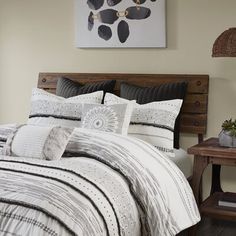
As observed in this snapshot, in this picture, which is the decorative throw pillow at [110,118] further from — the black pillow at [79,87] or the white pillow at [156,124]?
the black pillow at [79,87]

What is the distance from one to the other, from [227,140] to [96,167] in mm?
1015

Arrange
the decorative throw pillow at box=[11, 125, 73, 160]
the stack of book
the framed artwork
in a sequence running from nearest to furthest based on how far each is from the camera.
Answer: the decorative throw pillow at box=[11, 125, 73, 160] → the stack of book → the framed artwork

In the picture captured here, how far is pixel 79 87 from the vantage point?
398 cm

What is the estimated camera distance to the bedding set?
7.17 ft

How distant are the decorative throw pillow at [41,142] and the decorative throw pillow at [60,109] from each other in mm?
617

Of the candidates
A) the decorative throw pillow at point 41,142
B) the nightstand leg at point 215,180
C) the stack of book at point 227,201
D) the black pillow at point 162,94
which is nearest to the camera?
the decorative throw pillow at point 41,142

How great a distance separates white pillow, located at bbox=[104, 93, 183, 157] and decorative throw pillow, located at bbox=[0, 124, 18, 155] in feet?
2.63

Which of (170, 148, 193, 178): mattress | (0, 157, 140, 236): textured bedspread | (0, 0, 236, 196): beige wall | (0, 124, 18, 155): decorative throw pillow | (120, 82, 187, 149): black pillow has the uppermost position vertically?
(0, 0, 236, 196): beige wall

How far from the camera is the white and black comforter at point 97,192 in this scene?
2.13 m

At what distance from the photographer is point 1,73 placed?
463cm

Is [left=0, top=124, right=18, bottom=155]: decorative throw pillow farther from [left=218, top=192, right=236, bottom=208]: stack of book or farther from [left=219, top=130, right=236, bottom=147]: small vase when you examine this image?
[left=218, top=192, right=236, bottom=208]: stack of book

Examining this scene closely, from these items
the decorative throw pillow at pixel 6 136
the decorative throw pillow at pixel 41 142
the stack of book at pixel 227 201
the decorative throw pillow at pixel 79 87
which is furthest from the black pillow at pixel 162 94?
the decorative throw pillow at pixel 6 136

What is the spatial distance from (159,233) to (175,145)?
108 centimetres

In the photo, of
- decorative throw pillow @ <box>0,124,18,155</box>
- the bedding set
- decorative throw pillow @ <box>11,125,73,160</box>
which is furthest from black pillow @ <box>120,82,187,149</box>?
decorative throw pillow @ <box>0,124,18,155</box>
